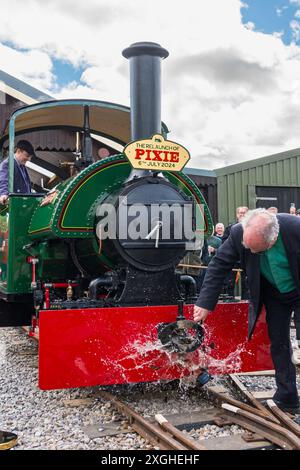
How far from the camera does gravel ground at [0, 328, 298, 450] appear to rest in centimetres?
332

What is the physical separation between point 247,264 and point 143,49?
190 cm

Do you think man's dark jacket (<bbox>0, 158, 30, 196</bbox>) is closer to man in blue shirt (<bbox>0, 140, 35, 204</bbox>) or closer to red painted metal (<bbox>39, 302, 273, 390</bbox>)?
man in blue shirt (<bbox>0, 140, 35, 204</bbox>)

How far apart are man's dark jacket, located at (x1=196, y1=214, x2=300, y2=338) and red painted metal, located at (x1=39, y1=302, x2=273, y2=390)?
0.28 m

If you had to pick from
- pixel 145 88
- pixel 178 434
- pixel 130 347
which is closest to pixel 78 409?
pixel 130 347

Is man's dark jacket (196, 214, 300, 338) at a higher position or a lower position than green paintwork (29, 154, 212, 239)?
lower

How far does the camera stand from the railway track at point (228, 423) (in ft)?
10.2

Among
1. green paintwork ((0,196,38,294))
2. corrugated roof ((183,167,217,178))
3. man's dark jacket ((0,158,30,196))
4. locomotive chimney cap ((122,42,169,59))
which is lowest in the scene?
green paintwork ((0,196,38,294))

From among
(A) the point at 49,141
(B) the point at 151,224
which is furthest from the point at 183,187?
(A) the point at 49,141

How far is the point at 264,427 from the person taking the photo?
3355 millimetres

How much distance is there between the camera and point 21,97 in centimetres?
1057

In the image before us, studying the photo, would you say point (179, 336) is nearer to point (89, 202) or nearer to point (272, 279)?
point (272, 279)

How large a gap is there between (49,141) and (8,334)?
2.84 m

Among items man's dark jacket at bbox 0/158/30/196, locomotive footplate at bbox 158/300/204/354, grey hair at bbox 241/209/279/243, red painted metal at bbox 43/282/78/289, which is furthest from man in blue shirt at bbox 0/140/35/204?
grey hair at bbox 241/209/279/243

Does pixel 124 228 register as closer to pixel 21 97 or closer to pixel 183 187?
pixel 183 187
